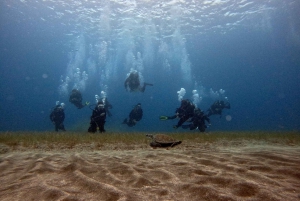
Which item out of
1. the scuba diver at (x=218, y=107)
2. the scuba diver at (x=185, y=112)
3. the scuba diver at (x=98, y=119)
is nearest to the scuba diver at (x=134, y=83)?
the scuba diver at (x=218, y=107)

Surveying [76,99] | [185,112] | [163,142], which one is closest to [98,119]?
[185,112]

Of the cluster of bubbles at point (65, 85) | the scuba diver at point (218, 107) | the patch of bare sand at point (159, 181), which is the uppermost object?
the cluster of bubbles at point (65, 85)

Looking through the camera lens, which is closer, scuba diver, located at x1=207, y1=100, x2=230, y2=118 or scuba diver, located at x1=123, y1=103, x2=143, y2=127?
scuba diver, located at x1=123, y1=103, x2=143, y2=127

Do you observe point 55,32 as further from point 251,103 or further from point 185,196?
point 251,103

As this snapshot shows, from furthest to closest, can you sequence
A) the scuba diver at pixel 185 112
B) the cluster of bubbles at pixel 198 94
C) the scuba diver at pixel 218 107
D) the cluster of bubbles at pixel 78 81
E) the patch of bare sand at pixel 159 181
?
1. the cluster of bubbles at pixel 78 81
2. the cluster of bubbles at pixel 198 94
3. the scuba diver at pixel 218 107
4. the scuba diver at pixel 185 112
5. the patch of bare sand at pixel 159 181

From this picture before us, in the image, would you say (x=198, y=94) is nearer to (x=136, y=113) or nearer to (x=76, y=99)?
(x=76, y=99)

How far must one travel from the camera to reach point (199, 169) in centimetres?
287

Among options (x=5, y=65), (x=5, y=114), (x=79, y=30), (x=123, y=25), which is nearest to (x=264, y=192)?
(x=123, y=25)

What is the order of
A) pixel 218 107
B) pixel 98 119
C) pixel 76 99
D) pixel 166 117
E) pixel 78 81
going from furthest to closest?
1. pixel 78 81
2. pixel 76 99
3. pixel 218 107
4. pixel 98 119
5. pixel 166 117

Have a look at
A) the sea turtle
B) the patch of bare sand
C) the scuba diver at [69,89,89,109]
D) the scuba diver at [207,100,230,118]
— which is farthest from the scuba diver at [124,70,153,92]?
the patch of bare sand

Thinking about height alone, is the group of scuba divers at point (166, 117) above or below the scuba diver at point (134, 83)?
below

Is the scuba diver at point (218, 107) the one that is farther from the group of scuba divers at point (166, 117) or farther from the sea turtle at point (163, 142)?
the sea turtle at point (163, 142)

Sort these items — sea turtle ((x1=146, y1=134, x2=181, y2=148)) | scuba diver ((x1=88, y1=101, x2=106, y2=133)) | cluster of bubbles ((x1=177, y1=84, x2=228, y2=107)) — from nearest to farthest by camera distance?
1. sea turtle ((x1=146, y1=134, x2=181, y2=148))
2. scuba diver ((x1=88, y1=101, x2=106, y2=133))
3. cluster of bubbles ((x1=177, y1=84, x2=228, y2=107))

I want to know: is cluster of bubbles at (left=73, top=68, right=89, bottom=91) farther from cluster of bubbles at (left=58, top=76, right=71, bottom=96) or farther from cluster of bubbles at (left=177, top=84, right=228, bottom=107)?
cluster of bubbles at (left=177, top=84, right=228, bottom=107)
